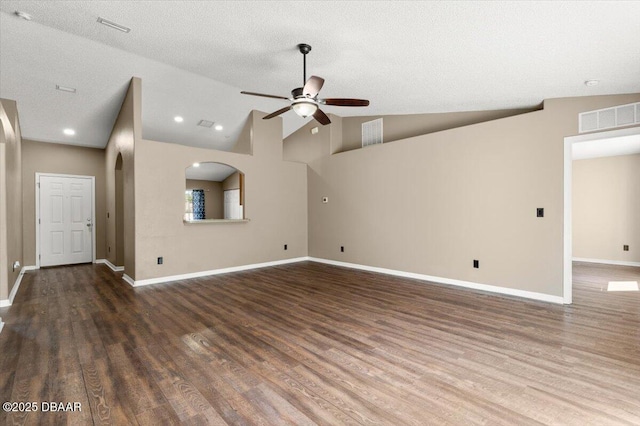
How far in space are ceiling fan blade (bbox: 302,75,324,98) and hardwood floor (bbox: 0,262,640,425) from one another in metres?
2.47

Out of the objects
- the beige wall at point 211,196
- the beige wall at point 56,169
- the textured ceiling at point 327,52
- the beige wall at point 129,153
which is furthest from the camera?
the beige wall at point 211,196

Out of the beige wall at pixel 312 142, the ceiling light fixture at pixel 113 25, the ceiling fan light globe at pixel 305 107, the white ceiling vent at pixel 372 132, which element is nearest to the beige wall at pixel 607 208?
the white ceiling vent at pixel 372 132

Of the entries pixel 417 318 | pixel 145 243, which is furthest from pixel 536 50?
pixel 145 243

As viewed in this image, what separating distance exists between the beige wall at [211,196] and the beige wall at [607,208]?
422 inches

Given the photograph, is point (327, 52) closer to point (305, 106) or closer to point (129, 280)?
point (305, 106)

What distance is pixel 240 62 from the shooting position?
A: 13.2 ft

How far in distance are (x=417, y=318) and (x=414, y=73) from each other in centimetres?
296

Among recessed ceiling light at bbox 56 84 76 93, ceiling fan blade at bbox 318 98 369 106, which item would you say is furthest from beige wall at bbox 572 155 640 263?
recessed ceiling light at bbox 56 84 76 93

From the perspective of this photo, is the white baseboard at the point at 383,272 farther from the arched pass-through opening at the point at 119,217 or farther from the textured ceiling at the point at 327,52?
the textured ceiling at the point at 327,52

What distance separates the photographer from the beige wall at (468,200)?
12.6ft

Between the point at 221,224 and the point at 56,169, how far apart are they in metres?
4.17

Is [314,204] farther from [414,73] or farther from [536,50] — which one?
[536,50]

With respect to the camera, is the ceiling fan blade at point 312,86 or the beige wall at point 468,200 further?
the beige wall at point 468,200

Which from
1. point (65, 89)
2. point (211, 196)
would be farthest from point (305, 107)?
point (211, 196)
